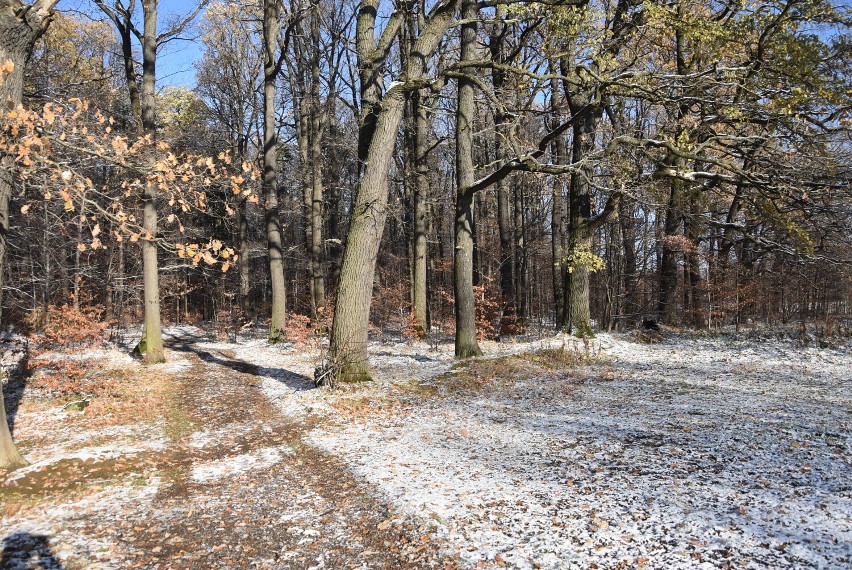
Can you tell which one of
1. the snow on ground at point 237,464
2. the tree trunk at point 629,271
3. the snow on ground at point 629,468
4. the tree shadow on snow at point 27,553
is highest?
the tree trunk at point 629,271

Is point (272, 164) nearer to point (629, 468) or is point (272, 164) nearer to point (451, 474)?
point (451, 474)

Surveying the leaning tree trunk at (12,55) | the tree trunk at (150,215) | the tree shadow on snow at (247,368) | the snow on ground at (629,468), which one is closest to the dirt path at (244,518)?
the snow on ground at (629,468)

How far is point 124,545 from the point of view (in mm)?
4016

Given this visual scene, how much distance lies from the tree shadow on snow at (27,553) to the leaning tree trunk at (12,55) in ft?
5.18

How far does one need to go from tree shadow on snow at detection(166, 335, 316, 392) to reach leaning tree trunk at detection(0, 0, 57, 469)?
4452mm

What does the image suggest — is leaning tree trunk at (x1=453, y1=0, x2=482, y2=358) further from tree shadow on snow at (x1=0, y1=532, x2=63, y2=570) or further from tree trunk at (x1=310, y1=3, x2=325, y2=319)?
tree trunk at (x1=310, y1=3, x2=325, y2=319)

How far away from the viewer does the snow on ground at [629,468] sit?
11.1ft

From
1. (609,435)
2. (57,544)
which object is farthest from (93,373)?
(609,435)

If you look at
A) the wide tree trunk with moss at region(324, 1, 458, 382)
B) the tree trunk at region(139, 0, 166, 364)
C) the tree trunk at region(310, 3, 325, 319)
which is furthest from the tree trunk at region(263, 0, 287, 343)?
the wide tree trunk with moss at region(324, 1, 458, 382)

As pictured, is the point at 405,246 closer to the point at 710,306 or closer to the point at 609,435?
the point at 710,306

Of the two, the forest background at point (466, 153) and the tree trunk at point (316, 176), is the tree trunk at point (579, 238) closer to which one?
the forest background at point (466, 153)

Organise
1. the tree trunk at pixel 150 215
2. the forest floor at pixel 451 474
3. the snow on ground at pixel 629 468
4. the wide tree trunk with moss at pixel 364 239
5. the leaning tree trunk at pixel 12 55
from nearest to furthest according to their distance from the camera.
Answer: the snow on ground at pixel 629 468 → the forest floor at pixel 451 474 → the leaning tree trunk at pixel 12 55 → the wide tree trunk with moss at pixel 364 239 → the tree trunk at pixel 150 215

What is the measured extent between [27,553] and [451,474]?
11.2 feet

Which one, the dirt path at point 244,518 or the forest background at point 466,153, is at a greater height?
the forest background at point 466,153
